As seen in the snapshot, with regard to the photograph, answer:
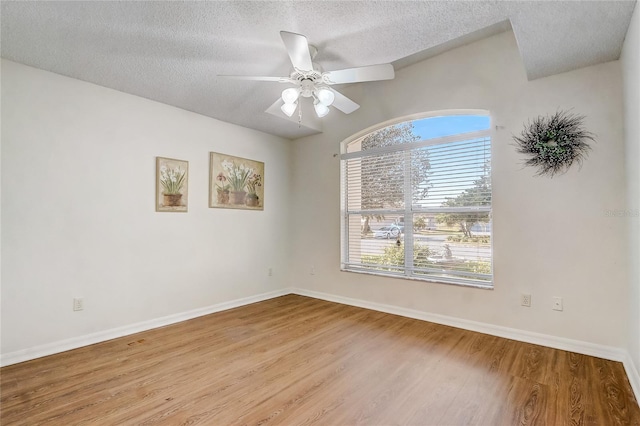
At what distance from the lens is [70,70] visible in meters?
2.73

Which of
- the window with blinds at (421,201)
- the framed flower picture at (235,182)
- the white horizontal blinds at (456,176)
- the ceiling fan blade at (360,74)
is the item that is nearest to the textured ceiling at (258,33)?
the ceiling fan blade at (360,74)

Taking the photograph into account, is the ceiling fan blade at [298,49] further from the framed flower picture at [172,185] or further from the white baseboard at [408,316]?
the white baseboard at [408,316]

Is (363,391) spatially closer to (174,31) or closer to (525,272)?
(525,272)

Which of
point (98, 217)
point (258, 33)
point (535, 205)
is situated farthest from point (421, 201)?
point (98, 217)

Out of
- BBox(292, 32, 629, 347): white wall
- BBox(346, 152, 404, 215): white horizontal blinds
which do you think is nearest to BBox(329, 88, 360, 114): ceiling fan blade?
BBox(292, 32, 629, 347): white wall

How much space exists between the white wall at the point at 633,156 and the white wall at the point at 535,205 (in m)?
0.21

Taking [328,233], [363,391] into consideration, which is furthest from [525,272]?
[328,233]

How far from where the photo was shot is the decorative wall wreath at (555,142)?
8.95 ft

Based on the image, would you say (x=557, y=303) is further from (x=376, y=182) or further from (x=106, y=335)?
(x=106, y=335)

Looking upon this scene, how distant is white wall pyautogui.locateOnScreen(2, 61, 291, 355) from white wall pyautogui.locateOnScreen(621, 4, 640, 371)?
394cm

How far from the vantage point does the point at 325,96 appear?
97.8 inches

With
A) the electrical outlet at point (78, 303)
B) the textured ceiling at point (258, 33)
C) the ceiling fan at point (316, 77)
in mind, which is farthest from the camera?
the electrical outlet at point (78, 303)

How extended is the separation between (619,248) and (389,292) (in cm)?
221

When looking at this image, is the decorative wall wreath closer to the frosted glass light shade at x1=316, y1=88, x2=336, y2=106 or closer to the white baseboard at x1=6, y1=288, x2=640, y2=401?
the white baseboard at x1=6, y1=288, x2=640, y2=401
